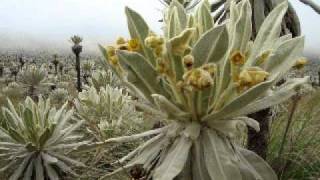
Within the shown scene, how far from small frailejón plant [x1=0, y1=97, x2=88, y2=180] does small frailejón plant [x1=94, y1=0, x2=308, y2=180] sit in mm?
2884

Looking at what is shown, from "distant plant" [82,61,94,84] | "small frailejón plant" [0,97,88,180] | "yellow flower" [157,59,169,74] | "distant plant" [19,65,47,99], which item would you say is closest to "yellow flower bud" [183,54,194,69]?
"yellow flower" [157,59,169,74]

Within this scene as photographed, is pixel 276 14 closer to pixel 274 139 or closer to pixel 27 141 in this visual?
pixel 274 139

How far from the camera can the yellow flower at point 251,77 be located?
2166 millimetres

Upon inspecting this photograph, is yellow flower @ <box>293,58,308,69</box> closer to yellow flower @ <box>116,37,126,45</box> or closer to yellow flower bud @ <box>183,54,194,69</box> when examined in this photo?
yellow flower bud @ <box>183,54,194,69</box>

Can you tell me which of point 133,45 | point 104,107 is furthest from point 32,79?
point 133,45

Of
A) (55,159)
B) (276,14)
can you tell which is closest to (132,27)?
(276,14)

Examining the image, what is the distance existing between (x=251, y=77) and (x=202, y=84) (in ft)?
0.69

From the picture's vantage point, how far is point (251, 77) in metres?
2.18

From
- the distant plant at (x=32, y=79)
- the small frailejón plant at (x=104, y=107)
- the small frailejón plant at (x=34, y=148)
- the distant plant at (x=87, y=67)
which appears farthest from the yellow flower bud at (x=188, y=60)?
the distant plant at (x=87, y=67)

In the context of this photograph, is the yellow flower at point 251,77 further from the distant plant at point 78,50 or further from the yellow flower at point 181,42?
the distant plant at point 78,50

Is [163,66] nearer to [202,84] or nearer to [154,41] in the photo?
[154,41]

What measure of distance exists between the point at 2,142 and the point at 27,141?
0.26 metres

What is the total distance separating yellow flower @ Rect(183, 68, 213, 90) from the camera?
2.12 m

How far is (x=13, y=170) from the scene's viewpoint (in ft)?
17.5
